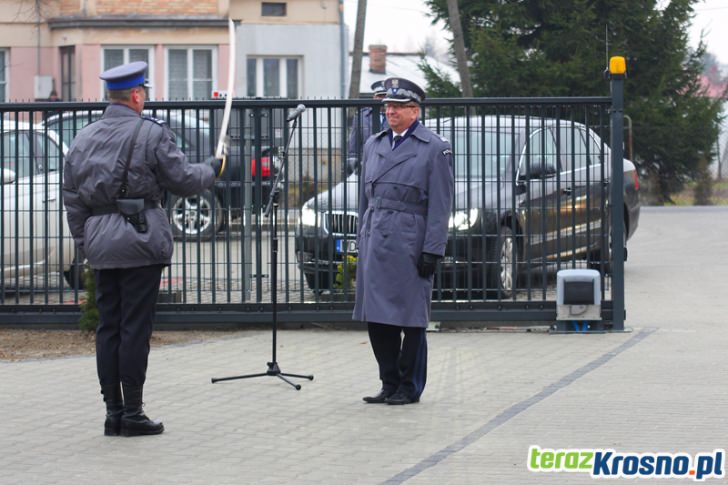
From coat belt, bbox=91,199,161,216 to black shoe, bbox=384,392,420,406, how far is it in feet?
6.24

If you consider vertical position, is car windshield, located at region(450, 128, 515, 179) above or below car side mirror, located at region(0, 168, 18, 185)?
above

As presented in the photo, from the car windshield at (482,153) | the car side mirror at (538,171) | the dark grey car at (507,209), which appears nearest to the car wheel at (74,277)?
the dark grey car at (507,209)

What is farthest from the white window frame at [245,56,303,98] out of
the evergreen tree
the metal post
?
the metal post

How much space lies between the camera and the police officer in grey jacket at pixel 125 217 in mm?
7621

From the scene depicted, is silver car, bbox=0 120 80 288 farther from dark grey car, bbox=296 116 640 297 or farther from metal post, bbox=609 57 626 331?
metal post, bbox=609 57 626 331

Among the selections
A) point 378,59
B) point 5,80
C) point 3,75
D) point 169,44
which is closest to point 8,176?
point 169,44

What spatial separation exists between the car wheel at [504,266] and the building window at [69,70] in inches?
1114

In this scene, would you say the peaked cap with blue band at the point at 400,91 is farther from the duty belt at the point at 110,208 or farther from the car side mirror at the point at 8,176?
the car side mirror at the point at 8,176

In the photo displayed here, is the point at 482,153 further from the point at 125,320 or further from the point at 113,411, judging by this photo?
the point at 113,411

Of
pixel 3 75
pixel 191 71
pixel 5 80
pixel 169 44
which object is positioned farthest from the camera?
pixel 3 75

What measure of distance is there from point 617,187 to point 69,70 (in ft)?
95.2

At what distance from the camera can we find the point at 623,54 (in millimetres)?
35750

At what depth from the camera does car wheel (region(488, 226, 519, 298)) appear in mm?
11563

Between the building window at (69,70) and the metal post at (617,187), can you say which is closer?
the metal post at (617,187)
